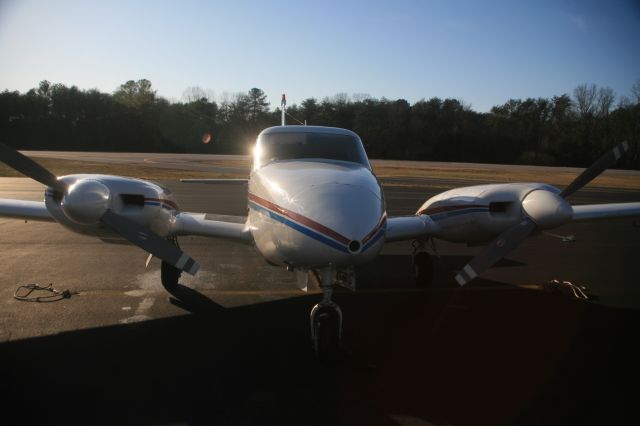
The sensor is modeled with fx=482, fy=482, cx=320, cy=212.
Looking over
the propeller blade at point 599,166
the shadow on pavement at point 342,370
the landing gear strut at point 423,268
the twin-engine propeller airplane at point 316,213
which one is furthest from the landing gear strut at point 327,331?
the propeller blade at point 599,166

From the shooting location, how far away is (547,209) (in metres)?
6.64

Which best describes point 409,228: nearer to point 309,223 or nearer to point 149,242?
point 309,223

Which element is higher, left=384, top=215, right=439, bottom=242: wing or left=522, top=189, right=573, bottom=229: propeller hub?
left=522, top=189, right=573, bottom=229: propeller hub

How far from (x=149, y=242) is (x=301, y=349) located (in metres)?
2.22

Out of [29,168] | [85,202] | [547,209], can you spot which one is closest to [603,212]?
[547,209]

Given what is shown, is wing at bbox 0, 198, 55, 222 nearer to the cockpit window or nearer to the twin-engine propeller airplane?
the twin-engine propeller airplane

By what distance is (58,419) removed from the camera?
3883 mm

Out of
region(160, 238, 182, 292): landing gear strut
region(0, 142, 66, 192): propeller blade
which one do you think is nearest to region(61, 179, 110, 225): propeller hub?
region(0, 142, 66, 192): propeller blade

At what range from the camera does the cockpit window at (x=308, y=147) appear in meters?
6.64

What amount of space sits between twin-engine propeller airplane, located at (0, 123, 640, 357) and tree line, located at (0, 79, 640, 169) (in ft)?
183

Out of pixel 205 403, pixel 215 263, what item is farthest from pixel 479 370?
pixel 215 263

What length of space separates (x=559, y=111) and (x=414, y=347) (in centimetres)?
7703

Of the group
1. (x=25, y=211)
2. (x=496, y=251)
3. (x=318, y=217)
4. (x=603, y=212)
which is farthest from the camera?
(x=603, y=212)

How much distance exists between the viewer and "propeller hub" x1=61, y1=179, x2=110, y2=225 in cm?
573
